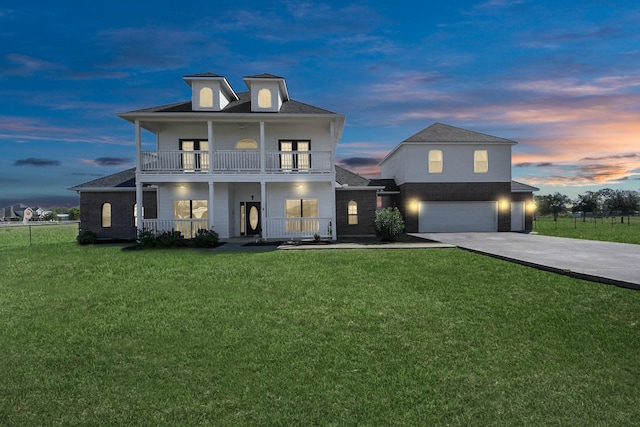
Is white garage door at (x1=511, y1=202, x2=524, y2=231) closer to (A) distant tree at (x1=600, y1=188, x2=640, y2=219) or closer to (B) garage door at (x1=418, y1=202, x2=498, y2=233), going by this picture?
(B) garage door at (x1=418, y1=202, x2=498, y2=233)

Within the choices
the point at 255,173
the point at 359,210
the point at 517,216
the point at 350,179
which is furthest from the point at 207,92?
the point at 517,216

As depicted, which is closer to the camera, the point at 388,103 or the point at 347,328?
the point at 347,328

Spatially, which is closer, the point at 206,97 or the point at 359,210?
the point at 206,97

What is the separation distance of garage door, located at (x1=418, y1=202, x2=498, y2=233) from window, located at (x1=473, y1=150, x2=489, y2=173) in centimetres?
248

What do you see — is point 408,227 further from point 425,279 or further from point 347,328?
point 347,328

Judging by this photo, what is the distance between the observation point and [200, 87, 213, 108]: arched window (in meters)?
19.3

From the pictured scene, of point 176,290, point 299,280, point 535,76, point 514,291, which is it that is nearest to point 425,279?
point 514,291

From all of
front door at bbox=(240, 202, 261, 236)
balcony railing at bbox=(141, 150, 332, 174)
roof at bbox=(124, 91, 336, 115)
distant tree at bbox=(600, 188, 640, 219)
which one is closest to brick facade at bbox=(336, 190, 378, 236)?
balcony railing at bbox=(141, 150, 332, 174)

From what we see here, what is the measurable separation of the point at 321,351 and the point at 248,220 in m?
17.0

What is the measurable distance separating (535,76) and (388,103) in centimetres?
987

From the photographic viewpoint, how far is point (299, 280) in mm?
8734

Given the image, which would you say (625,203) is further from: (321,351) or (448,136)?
(321,351)

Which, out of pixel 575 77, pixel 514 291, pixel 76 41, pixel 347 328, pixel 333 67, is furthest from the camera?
pixel 333 67

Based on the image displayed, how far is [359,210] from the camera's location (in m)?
22.0
